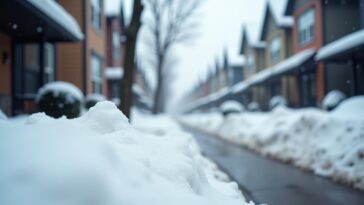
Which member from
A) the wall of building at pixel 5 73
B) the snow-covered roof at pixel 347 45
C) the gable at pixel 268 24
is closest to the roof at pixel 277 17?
the gable at pixel 268 24

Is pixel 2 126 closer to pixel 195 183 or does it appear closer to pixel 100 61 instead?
pixel 195 183

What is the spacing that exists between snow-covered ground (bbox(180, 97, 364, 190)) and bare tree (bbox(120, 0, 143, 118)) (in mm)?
4640

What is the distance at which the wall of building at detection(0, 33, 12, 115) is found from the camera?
895cm

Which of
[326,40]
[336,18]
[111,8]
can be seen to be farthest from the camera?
[111,8]

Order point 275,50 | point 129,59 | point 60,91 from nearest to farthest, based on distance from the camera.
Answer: point 60,91
point 129,59
point 275,50

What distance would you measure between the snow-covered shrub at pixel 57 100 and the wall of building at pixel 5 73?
175cm

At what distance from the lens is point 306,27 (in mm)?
17953

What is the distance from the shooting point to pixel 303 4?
711 inches

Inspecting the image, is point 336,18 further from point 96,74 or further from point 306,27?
point 96,74

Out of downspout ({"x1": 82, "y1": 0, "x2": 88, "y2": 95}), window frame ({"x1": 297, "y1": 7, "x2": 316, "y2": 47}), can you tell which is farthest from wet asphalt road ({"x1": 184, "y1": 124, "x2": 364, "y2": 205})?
window frame ({"x1": 297, "y1": 7, "x2": 316, "y2": 47})

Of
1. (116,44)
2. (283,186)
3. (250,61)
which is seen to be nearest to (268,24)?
(250,61)

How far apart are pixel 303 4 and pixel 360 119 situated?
531 inches

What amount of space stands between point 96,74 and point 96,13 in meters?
3.32

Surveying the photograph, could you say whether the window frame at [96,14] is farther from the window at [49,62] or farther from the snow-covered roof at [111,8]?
the window at [49,62]
